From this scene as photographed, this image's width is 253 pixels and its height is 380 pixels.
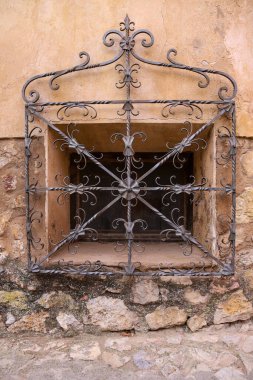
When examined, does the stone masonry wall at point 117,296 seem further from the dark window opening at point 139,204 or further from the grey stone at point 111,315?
the dark window opening at point 139,204

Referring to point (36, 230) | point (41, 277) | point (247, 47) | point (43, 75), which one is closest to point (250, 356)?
point (41, 277)

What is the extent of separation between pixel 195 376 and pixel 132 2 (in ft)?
5.62

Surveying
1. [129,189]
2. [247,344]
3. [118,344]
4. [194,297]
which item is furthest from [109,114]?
[247,344]

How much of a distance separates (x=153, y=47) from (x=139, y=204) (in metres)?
0.93

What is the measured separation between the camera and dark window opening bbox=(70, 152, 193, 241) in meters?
2.07

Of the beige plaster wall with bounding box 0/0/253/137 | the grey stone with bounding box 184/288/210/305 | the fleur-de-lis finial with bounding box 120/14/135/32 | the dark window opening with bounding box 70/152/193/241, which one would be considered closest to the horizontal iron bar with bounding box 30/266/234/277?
the grey stone with bounding box 184/288/210/305

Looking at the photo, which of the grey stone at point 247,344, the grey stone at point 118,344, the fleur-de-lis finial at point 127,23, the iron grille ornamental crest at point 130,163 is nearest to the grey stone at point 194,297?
the iron grille ornamental crest at point 130,163

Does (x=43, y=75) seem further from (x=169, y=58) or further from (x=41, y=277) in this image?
(x=41, y=277)

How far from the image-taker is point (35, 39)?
1.62 meters

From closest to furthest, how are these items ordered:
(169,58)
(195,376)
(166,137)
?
1. (195,376)
2. (169,58)
3. (166,137)

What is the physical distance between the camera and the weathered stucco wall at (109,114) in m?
1.61

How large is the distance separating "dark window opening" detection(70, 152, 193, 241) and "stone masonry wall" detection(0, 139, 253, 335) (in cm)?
45

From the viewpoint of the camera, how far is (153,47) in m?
1.61

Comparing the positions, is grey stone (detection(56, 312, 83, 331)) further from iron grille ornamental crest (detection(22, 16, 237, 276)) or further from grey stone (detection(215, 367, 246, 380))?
grey stone (detection(215, 367, 246, 380))
